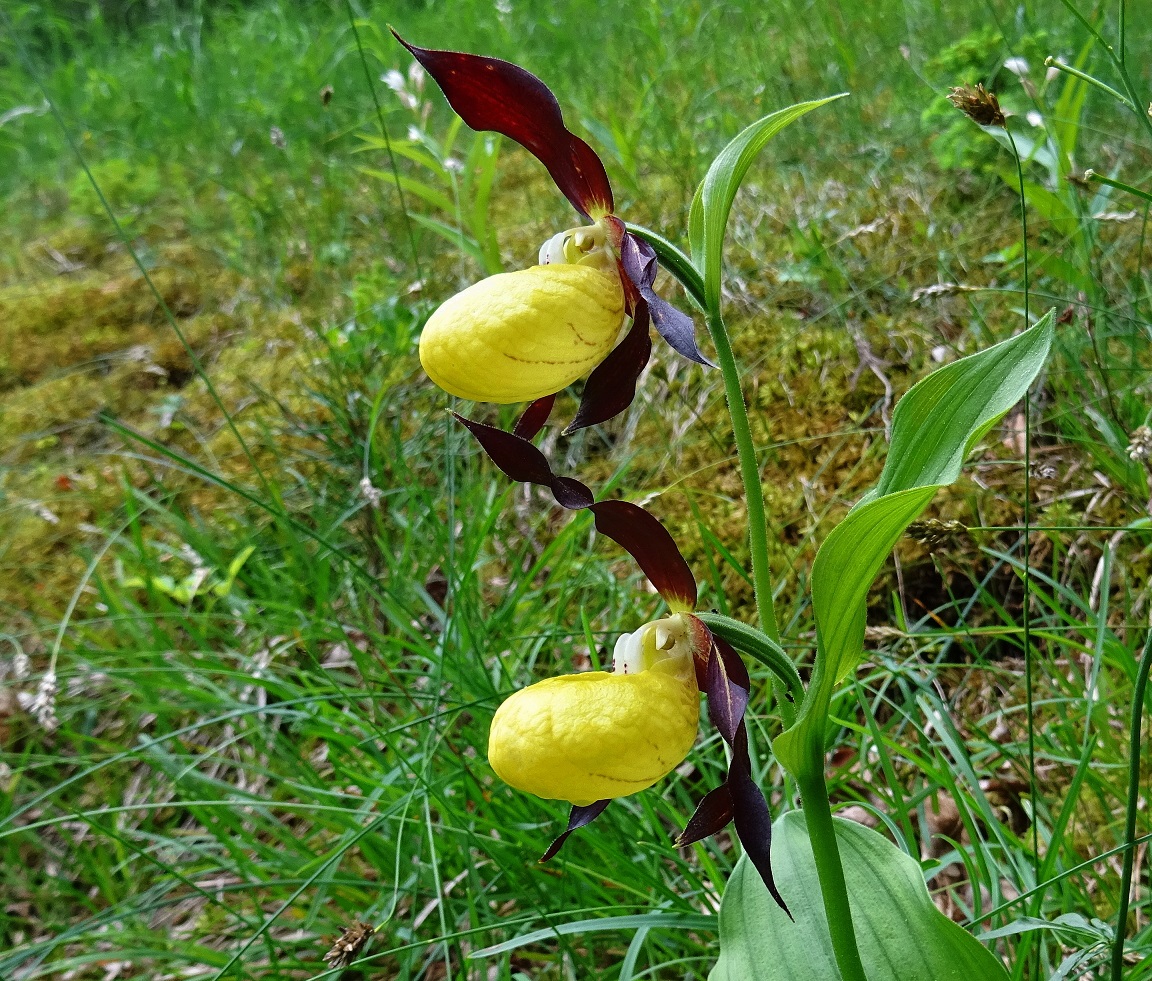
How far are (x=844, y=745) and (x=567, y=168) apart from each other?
895 millimetres

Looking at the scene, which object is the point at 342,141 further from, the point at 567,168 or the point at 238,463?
the point at 567,168

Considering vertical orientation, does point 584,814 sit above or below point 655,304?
below

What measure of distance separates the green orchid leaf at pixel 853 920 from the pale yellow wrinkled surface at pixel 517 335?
18.7 inches

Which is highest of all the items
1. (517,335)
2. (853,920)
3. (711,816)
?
(517,335)

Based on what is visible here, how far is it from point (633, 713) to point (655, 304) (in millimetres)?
345

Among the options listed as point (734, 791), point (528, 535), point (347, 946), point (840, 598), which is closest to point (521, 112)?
point (840, 598)

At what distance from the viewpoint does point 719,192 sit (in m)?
0.74

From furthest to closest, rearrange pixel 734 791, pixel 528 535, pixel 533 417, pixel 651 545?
pixel 528 535, pixel 533 417, pixel 651 545, pixel 734 791

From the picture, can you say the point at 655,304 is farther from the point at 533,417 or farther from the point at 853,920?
the point at 853,920

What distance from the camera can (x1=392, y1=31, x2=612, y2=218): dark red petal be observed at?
771mm

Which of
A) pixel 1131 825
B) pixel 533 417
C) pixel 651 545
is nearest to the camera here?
pixel 1131 825

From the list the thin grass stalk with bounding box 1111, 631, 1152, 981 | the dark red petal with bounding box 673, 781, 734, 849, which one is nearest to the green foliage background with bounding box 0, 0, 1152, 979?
the thin grass stalk with bounding box 1111, 631, 1152, 981

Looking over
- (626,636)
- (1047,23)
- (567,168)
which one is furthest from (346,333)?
(1047,23)

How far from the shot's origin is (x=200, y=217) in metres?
3.18
